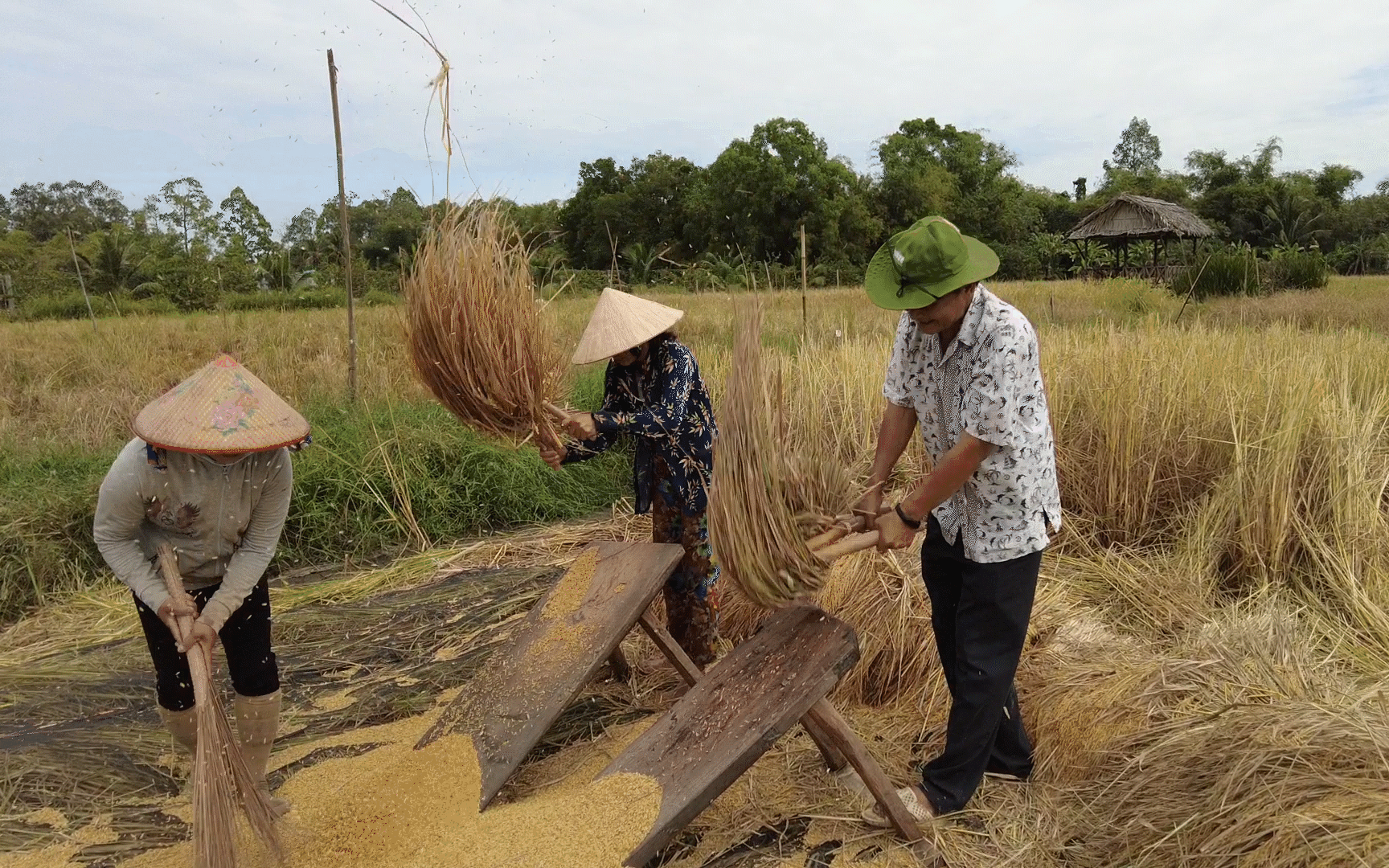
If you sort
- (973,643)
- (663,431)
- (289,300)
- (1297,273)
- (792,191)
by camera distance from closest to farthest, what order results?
(973,643) < (663,431) < (289,300) < (1297,273) < (792,191)

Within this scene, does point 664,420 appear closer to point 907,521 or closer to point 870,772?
point 907,521

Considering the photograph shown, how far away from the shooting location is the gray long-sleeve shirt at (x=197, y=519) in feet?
6.43

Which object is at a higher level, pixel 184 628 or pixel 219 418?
pixel 219 418

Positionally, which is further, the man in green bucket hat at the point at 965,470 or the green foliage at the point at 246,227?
the green foliage at the point at 246,227

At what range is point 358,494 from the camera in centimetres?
441

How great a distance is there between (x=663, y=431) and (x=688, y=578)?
598 mm

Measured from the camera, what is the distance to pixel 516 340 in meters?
2.38

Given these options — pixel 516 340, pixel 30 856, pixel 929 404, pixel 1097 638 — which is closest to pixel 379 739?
pixel 30 856

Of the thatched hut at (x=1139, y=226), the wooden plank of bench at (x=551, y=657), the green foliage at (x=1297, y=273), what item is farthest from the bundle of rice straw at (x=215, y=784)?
the thatched hut at (x=1139, y=226)

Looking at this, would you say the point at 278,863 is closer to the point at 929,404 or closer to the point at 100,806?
the point at 100,806

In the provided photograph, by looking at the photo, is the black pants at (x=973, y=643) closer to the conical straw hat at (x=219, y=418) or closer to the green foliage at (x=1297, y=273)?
the conical straw hat at (x=219, y=418)

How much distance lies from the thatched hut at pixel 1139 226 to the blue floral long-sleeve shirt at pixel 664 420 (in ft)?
64.1

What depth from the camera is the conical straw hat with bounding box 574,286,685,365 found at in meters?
2.53

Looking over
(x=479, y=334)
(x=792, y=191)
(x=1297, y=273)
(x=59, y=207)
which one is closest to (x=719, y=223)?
(x=792, y=191)
